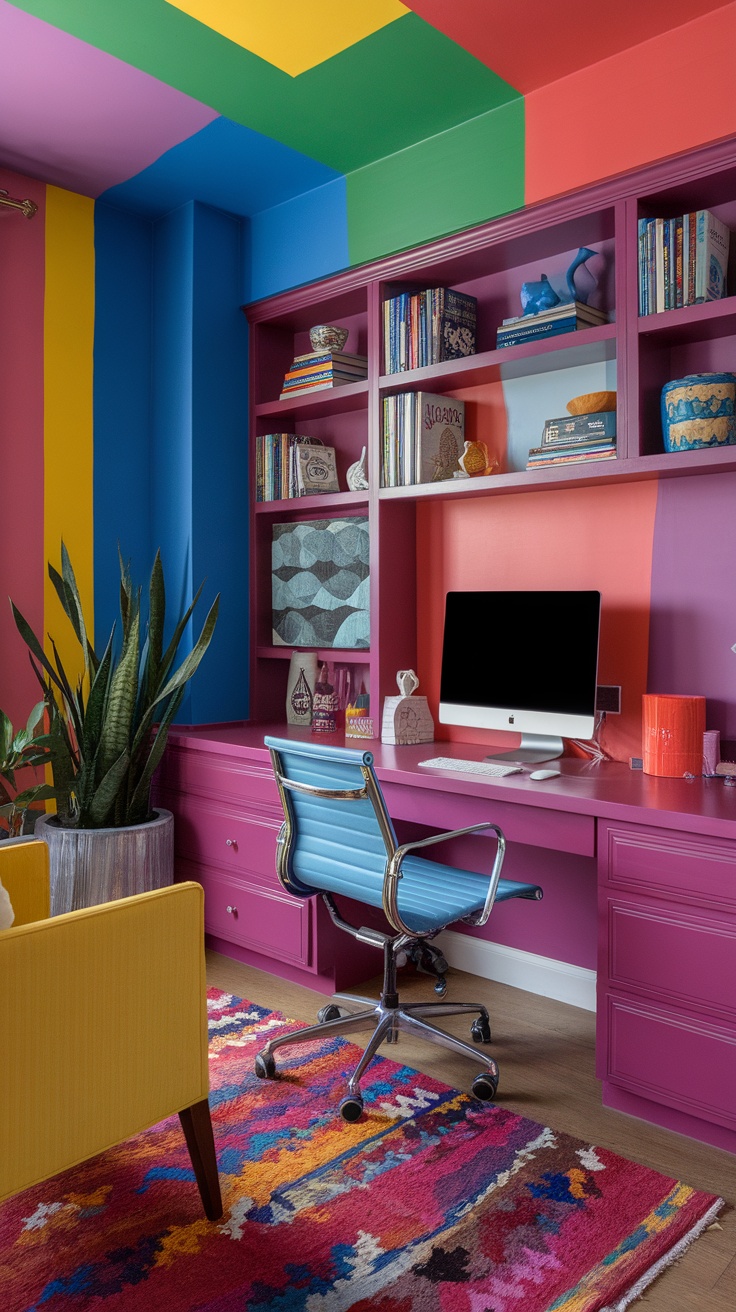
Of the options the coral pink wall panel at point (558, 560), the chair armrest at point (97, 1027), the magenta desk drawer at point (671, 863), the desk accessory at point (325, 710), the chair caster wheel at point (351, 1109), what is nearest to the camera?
the chair armrest at point (97, 1027)

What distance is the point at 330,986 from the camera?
296cm

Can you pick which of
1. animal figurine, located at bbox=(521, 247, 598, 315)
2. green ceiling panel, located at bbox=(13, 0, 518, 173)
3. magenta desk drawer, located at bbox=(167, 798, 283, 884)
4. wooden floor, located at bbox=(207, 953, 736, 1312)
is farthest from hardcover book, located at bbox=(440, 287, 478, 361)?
wooden floor, located at bbox=(207, 953, 736, 1312)

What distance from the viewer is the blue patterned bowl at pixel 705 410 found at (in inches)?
93.8

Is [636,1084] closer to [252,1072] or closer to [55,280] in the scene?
[252,1072]

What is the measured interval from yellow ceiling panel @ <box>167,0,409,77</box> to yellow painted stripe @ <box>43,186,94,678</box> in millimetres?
1249

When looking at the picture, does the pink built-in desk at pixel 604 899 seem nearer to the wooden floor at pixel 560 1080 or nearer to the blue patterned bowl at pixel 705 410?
the wooden floor at pixel 560 1080

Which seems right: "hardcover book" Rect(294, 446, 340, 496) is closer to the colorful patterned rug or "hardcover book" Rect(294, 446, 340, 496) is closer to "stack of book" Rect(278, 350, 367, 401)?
"stack of book" Rect(278, 350, 367, 401)

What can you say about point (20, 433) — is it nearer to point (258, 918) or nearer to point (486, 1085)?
point (258, 918)

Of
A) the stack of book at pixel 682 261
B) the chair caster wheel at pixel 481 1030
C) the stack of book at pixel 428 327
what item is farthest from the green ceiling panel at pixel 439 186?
the chair caster wheel at pixel 481 1030

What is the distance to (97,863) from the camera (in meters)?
3.00

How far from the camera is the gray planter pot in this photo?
298 centimetres

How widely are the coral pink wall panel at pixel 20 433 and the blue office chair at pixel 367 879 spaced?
4.64 feet

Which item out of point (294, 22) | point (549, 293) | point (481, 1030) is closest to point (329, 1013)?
point (481, 1030)

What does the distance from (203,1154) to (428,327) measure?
248 centimetres
